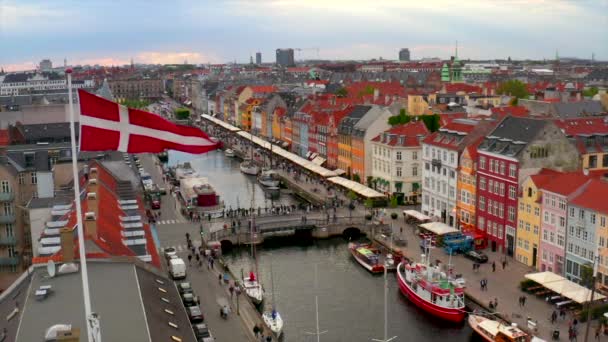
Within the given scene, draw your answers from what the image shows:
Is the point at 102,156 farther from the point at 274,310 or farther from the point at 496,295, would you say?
the point at 496,295

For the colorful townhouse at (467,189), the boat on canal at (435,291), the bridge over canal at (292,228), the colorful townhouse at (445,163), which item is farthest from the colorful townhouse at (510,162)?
the bridge over canal at (292,228)

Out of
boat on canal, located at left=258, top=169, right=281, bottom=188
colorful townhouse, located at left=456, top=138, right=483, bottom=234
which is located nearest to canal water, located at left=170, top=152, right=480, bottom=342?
colorful townhouse, located at left=456, top=138, right=483, bottom=234

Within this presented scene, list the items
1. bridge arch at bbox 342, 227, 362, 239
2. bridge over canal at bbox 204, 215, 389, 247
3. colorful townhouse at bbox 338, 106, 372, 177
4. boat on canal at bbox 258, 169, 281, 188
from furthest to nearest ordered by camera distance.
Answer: boat on canal at bbox 258, 169, 281, 188 < colorful townhouse at bbox 338, 106, 372, 177 < bridge arch at bbox 342, 227, 362, 239 < bridge over canal at bbox 204, 215, 389, 247

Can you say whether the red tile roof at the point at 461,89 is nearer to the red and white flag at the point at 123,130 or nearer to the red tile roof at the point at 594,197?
the red tile roof at the point at 594,197

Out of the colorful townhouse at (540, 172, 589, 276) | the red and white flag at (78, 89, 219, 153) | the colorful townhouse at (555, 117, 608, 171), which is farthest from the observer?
the colorful townhouse at (555, 117, 608, 171)

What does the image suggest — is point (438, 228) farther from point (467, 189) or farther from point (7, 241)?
point (7, 241)

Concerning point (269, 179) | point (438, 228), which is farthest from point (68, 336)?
point (269, 179)

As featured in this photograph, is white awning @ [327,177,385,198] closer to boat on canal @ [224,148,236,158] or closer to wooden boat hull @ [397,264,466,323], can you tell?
wooden boat hull @ [397,264,466,323]
